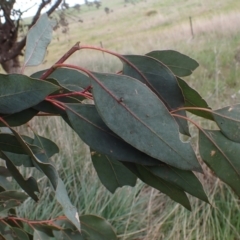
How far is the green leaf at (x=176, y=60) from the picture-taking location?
56 centimetres

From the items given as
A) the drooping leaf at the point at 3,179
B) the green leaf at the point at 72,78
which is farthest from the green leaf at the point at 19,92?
the drooping leaf at the point at 3,179

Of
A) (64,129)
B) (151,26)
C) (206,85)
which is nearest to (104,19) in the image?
(151,26)

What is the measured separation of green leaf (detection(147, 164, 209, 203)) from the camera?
0.48 meters

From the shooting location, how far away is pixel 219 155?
0.52 meters

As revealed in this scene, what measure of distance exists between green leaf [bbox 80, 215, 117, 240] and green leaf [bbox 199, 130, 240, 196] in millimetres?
323

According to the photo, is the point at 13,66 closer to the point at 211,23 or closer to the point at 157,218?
the point at 157,218

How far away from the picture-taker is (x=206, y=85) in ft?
12.5

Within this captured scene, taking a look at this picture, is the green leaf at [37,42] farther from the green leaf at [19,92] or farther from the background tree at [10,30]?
the background tree at [10,30]

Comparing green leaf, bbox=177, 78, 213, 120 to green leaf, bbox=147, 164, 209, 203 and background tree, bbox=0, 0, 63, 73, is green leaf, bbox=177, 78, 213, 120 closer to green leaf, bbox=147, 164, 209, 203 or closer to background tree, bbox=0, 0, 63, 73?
green leaf, bbox=147, 164, 209, 203

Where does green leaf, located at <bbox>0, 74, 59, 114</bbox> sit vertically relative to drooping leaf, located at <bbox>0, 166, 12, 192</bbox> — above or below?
above

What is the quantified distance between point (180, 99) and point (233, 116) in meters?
0.07

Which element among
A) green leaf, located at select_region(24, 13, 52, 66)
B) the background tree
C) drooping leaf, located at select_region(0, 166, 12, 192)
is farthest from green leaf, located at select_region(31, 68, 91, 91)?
the background tree

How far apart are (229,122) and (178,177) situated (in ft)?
0.28

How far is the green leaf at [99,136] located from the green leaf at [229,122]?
0.29ft
